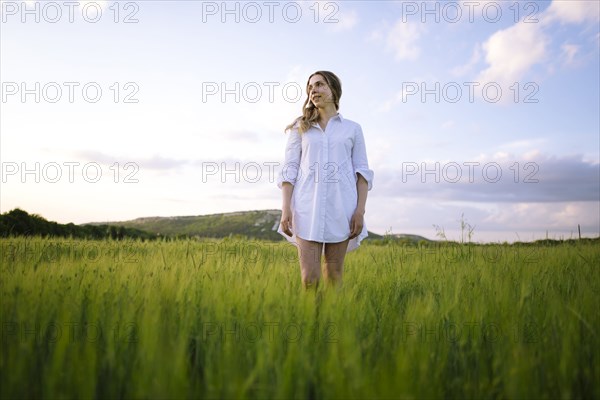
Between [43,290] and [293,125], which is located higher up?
[293,125]

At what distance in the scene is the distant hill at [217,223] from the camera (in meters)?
80.9

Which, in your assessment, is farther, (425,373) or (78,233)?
(78,233)

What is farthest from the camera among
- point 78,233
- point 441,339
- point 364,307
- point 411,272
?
point 78,233

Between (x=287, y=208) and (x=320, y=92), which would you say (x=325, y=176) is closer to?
(x=287, y=208)

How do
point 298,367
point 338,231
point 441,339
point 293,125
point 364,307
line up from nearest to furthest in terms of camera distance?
point 298,367
point 441,339
point 364,307
point 338,231
point 293,125

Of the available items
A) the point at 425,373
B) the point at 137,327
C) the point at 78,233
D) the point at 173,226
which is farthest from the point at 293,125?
the point at 173,226

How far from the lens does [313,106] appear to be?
151 inches

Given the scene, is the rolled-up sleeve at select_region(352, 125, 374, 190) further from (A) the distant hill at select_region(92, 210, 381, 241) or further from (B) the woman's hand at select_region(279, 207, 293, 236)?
(A) the distant hill at select_region(92, 210, 381, 241)

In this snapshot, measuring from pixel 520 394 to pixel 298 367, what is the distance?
1.04 m

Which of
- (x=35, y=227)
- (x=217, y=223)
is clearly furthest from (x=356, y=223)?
(x=217, y=223)

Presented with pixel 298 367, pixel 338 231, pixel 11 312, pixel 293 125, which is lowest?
pixel 298 367

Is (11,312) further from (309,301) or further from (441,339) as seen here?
(441,339)

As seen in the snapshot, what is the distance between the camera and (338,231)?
11.8ft

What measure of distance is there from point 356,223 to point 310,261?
0.54 m
